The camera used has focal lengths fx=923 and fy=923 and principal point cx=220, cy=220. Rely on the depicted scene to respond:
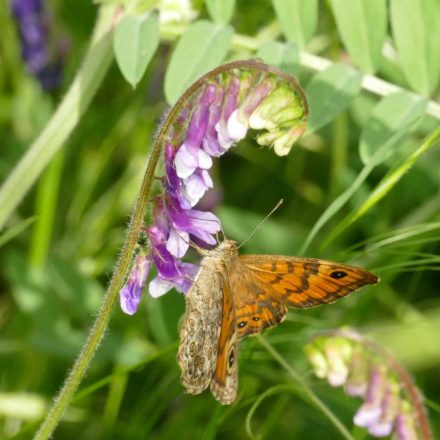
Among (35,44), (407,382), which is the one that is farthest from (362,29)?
(35,44)

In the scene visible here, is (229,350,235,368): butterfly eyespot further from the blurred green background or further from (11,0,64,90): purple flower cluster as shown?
(11,0,64,90): purple flower cluster

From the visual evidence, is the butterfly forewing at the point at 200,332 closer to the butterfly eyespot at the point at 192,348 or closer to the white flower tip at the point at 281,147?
the butterfly eyespot at the point at 192,348

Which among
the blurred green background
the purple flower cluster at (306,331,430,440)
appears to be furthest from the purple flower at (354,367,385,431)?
the blurred green background

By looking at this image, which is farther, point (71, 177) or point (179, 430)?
point (71, 177)

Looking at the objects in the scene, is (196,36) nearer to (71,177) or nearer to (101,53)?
(101,53)

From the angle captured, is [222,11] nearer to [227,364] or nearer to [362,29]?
[362,29]

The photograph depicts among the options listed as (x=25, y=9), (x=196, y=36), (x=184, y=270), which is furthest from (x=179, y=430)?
(x=25, y=9)
